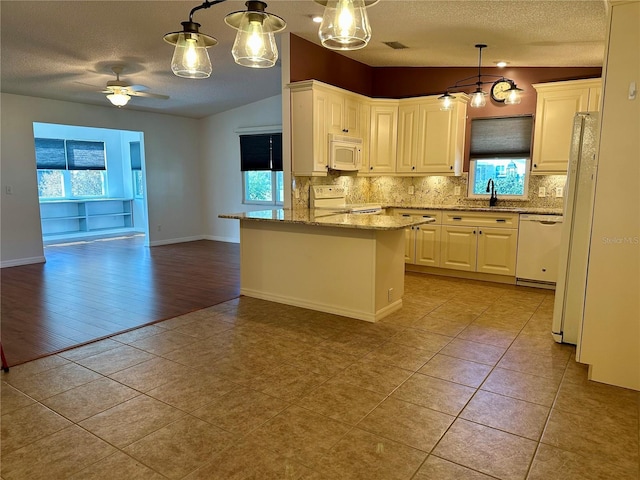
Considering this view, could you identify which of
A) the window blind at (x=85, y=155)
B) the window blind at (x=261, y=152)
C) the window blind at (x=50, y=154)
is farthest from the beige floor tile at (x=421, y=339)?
the window blind at (x=85, y=155)

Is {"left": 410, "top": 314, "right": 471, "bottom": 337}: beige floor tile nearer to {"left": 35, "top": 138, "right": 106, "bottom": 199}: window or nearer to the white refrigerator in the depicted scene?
the white refrigerator

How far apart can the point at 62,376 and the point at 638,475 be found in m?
3.14

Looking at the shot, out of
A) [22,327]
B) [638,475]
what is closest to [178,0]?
[22,327]

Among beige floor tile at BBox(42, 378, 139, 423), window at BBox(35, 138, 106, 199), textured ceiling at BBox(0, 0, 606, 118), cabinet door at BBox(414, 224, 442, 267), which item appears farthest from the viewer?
window at BBox(35, 138, 106, 199)

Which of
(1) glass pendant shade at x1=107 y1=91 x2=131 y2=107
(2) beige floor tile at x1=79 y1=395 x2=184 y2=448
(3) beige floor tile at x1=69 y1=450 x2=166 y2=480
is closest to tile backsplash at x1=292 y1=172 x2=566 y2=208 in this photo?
(1) glass pendant shade at x1=107 y1=91 x2=131 y2=107

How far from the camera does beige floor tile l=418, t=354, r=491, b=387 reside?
2.71m

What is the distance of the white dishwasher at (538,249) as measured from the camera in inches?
187

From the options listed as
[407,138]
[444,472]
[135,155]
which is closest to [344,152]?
[407,138]

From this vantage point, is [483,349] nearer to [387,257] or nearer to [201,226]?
[387,257]

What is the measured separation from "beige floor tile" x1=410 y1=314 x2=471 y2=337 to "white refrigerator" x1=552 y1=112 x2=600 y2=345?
74cm

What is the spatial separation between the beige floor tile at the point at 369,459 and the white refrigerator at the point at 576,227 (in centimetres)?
183

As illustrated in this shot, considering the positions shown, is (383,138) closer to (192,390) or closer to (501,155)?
(501,155)

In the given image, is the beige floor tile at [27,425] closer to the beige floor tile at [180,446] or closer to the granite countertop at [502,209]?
the beige floor tile at [180,446]

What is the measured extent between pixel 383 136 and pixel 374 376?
3.95 meters
